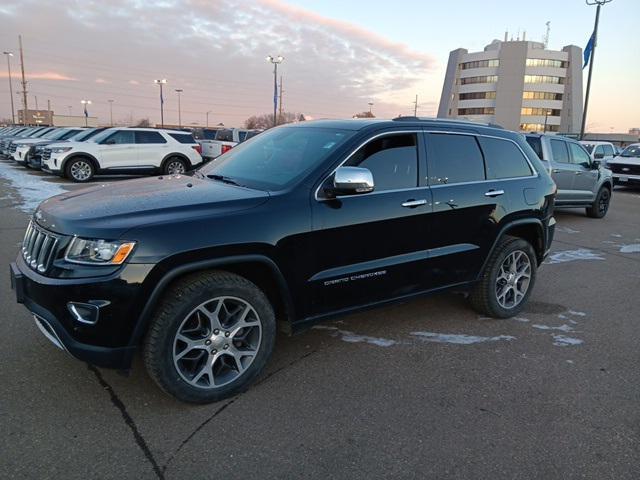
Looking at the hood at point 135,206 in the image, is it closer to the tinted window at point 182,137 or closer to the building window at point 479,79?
the tinted window at point 182,137

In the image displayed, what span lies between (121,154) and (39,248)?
13621mm

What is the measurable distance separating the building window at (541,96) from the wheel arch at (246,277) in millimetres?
102794

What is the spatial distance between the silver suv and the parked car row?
10.1 meters

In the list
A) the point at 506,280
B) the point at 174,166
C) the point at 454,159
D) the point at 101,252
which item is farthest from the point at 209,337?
the point at 174,166

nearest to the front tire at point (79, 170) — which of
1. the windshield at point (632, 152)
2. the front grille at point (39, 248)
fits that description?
the front grille at point (39, 248)

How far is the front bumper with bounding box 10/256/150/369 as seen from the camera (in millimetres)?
2721

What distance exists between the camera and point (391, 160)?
12.8 ft

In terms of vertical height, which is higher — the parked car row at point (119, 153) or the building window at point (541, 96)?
the building window at point (541, 96)

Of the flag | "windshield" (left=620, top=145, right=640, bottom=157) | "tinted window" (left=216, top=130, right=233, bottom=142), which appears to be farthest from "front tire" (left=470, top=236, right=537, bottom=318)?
the flag

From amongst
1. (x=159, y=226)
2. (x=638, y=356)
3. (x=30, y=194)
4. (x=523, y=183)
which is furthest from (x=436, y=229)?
(x=30, y=194)

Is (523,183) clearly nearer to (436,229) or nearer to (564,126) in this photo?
(436,229)

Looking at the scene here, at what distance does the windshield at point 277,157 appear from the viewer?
360 cm

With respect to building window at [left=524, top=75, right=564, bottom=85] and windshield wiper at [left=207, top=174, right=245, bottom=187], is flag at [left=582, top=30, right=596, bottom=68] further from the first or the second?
building window at [left=524, top=75, right=564, bottom=85]

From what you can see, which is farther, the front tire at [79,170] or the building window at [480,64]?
the building window at [480,64]
